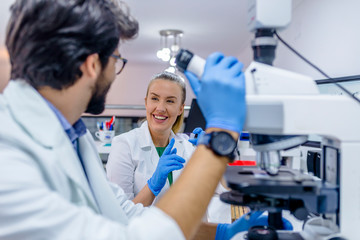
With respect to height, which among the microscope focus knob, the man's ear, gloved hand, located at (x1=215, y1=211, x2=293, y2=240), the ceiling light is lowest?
gloved hand, located at (x1=215, y1=211, x2=293, y2=240)

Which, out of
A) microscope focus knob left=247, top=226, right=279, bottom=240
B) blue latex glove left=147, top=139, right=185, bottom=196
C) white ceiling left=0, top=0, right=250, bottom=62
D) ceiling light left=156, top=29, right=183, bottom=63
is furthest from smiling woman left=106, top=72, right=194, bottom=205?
ceiling light left=156, top=29, right=183, bottom=63

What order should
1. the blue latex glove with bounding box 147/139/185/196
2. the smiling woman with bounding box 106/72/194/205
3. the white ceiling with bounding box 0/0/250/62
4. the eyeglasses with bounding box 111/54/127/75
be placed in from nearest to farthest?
the eyeglasses with bounding box 111/54/127/75 < the blue latex glove with bounding box 147/139/185/196 < the smiling woman with bounding box 106/72/194/205 < the white ceiling with bounding box 0/0/250/62

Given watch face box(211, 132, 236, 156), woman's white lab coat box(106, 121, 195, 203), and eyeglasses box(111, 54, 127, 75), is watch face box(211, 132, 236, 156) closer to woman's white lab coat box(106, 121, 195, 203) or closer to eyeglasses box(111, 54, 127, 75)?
eyeglasses box(111, 54, 127, 75)

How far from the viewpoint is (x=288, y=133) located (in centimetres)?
68

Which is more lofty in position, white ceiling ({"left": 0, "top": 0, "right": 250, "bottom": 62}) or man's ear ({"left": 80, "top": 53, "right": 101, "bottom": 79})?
white ceiling ({"left": 0, "top": 0, "right": 250, "bottom": 62})

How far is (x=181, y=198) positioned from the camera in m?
0.61

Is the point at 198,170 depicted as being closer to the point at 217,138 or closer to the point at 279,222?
the point at 217,138

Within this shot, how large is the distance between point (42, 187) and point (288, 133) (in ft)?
1.64

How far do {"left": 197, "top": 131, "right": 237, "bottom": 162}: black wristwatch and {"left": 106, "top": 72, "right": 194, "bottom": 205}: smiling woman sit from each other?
75cm

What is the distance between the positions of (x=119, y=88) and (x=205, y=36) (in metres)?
3.26

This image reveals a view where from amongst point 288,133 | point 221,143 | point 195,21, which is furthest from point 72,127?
point 195,21

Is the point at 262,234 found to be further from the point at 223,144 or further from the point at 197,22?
the point at 197,22

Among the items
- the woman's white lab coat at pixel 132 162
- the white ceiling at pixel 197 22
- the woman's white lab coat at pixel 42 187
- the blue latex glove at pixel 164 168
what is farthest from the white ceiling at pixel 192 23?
the woman's white lab coat at pixel 42 187

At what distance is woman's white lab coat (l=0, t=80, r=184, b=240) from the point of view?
533 mm
